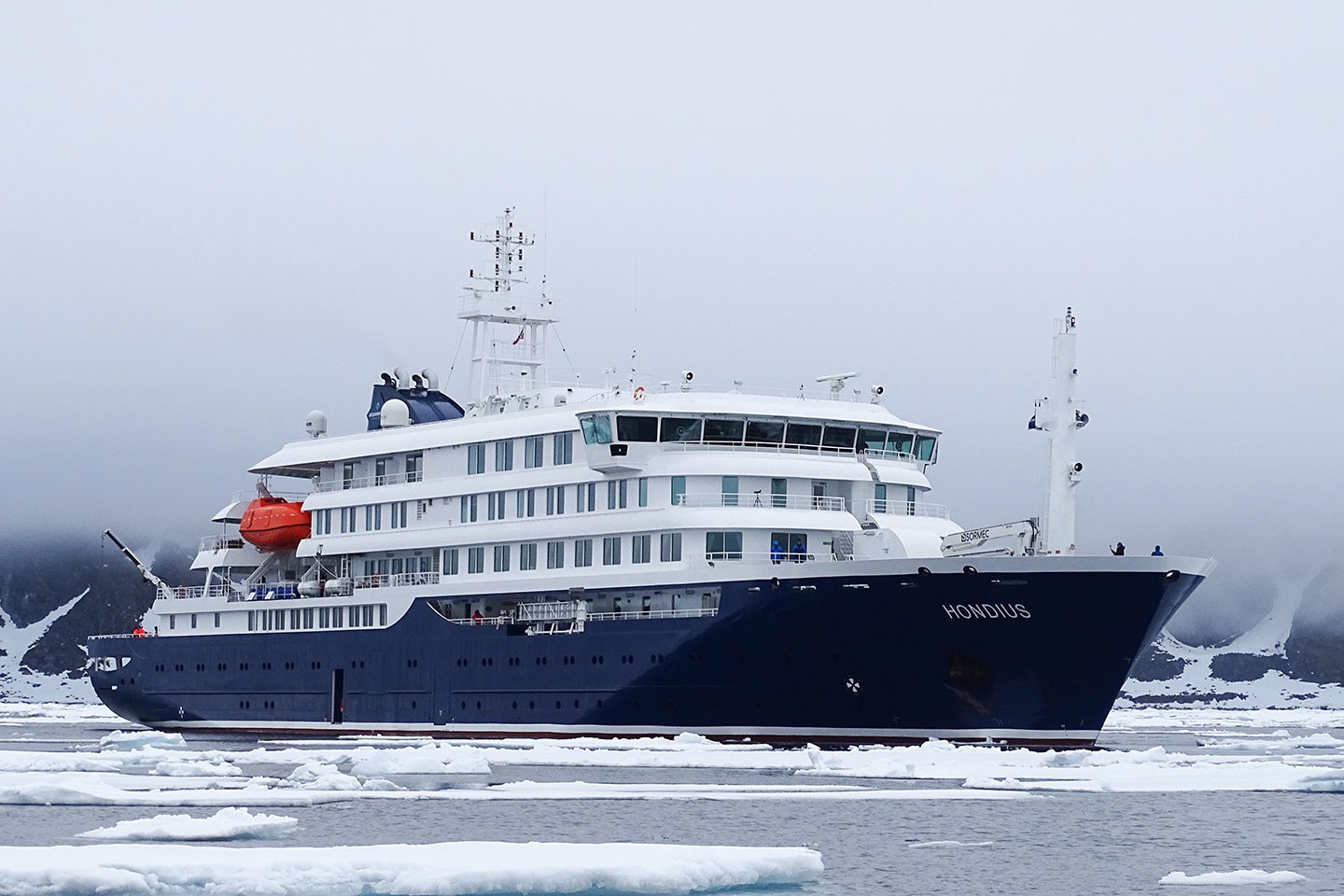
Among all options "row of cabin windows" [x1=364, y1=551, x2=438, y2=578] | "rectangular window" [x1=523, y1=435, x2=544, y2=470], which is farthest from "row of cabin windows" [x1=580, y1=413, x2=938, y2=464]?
"row of cabin windows" [x1=364, y1=551, x2=438, y2=578]

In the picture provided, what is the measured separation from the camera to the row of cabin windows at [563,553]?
46.0 meters

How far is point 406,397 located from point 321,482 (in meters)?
3.60

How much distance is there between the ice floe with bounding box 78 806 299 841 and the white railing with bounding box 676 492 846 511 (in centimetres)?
1990

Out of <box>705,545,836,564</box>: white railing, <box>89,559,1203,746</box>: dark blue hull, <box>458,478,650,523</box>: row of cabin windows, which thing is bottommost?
<box>89,559,1203,746</box>: dark blue hull

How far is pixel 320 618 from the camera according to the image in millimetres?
54969

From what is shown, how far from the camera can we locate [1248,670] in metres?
185

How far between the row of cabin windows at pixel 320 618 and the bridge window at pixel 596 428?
29.7ft

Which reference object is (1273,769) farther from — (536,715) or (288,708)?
(288,708)

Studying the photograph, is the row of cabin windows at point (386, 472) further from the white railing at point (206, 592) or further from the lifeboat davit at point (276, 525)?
the white railing at point (206, 592)

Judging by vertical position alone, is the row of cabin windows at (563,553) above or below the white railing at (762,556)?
above

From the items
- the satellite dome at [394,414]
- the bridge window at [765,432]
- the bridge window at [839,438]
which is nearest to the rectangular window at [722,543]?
the bridge window at [765,432]

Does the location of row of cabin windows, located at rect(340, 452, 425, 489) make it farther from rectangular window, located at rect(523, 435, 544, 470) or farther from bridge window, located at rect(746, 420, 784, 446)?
bridge window, located at rect(746, 420, 784, 446)

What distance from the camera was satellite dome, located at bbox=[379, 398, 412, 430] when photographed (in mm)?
56938

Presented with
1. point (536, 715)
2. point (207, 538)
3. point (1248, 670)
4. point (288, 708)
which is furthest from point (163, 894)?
point (1248, 670)
